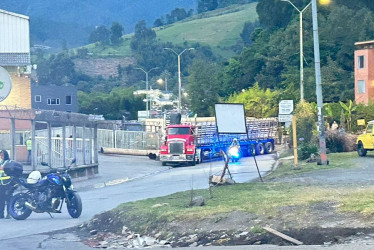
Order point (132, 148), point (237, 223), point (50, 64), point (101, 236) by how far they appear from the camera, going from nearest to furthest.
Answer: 1. point (237, 223)
2. point (101, 236)
3. point (132, 148)
4. point (50, 64)

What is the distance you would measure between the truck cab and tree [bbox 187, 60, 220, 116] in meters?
34.3

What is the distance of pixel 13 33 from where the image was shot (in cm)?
6384

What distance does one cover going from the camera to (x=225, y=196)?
21406 millimetres

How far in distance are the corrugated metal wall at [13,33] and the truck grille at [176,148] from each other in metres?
19.0

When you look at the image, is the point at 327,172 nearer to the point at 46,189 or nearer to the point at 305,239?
the point at 46,189

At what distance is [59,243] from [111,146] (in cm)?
4572

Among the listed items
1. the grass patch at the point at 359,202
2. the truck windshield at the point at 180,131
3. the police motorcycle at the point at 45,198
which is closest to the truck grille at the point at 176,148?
the truck windshield at the point at 180,131

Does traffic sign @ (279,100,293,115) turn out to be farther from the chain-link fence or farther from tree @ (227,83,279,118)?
tree @ (227,83,279,118)

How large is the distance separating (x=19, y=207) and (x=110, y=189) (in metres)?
10.8

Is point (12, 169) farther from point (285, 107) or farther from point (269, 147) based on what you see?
point (269, 147)

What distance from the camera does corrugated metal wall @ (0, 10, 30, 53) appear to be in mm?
62656

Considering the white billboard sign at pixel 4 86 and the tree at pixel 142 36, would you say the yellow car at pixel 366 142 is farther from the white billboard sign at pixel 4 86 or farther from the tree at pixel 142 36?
the tree at pixel 142 36

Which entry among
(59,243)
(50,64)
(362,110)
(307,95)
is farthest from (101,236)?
(50,64)

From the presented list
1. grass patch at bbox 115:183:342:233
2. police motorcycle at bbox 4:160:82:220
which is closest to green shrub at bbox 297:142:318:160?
grass patch at bbox 115:183:342:233
